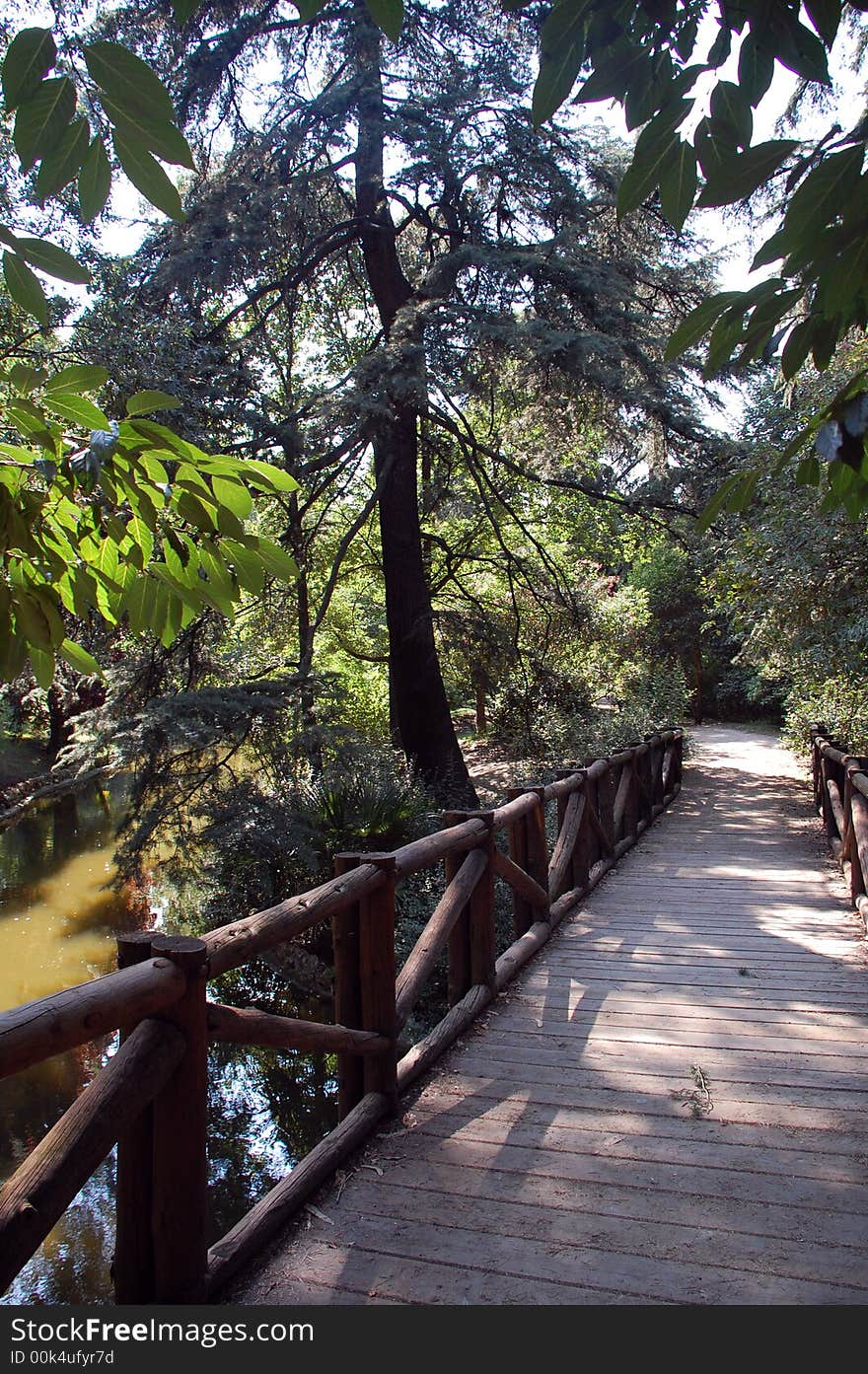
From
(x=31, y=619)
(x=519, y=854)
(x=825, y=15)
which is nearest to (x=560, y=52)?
(x=825, y=15)

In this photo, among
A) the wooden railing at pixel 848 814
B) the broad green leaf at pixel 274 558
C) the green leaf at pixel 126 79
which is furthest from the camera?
the wooden railing at pixel 848 814

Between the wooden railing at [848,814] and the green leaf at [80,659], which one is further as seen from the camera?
the wooden railing at [848,814]

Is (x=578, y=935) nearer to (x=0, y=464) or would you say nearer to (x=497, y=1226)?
(x=497, y=1226)

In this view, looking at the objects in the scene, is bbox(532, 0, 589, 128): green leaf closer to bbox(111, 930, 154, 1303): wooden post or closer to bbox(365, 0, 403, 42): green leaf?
bbox(365, 0, 403, 42): green leaf

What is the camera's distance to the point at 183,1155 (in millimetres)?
2158

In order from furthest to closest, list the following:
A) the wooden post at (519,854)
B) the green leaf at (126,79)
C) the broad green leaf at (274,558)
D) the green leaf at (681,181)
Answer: the wooden post at (519,854) → the broad green leaf at (274,558) → the green leaf at (681,181) → the green leaf at (126,79)

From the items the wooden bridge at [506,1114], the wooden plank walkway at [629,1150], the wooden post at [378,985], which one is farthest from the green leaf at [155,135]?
the wooden post at [378,985]

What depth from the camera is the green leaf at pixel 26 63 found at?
44.2 inches

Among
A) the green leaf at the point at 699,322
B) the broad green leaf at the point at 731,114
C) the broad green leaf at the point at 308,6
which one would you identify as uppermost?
the broad green leaf at the point at 308,6

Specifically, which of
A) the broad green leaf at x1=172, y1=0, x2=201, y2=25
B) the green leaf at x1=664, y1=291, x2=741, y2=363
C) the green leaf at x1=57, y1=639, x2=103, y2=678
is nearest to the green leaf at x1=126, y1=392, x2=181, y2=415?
the broad green leaf at x1=172, y1=0, x2=201, y2=25

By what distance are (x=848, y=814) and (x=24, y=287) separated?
776cm

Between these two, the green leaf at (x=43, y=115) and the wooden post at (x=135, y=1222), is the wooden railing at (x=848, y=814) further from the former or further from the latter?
the green leaf at (x=43, y=115)

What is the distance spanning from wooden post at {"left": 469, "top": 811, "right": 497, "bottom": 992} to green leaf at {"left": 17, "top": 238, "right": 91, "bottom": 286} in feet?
11.4

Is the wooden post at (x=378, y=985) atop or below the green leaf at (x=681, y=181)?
below
